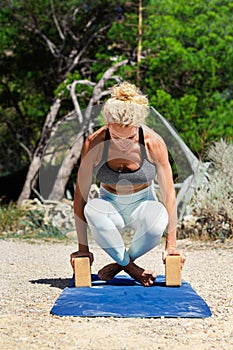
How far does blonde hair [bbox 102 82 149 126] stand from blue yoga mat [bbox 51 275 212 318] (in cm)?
→ 104

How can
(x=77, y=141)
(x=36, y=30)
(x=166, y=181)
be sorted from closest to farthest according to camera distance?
(x=166, y=181) → (x=77, y=141) → (x=36, y=30)

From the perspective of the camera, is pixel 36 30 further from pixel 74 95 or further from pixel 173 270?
pixel 173 270

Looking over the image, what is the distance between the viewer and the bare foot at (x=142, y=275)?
3.88 metres

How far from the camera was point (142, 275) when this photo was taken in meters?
3.89

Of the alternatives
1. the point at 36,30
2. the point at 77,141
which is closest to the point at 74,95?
the point at 77,141

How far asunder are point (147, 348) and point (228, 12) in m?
9.35

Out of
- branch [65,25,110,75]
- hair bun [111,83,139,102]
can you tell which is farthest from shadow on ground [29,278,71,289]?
branch [65,25,110,75]

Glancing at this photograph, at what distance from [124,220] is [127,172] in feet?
1.01

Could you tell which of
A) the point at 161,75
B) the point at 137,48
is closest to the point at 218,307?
the point at 161,75

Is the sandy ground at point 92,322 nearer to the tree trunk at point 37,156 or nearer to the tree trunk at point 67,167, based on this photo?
the tree trunk at point 67,167

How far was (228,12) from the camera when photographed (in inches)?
437

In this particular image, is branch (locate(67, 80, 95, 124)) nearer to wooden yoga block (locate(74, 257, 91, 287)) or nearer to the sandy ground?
the sandy ground

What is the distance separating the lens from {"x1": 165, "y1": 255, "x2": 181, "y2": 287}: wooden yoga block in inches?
148

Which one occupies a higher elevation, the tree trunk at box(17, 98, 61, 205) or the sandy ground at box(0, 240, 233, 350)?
the sandy ground at box(0, 240, 233, 350)
